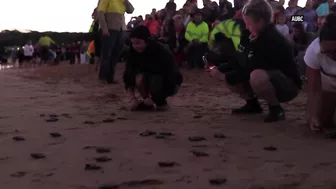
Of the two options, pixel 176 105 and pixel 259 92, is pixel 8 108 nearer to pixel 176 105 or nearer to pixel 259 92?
pixel 176 105

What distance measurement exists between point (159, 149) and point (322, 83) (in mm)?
1330

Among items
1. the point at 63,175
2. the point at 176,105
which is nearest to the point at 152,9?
the point at 176,105

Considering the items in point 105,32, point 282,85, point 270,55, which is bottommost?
point 282,85

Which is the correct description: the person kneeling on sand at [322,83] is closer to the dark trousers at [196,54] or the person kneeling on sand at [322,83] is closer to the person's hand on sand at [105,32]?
the person's hand on sand at [105,32]

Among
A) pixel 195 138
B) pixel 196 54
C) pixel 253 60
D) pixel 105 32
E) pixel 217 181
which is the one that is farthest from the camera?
pixel 196 54

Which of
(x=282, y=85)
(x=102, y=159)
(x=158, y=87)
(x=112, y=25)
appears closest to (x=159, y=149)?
(x=102, y=159)

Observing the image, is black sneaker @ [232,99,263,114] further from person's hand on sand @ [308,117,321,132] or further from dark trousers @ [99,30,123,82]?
dark trousers @ [99,30,123,82]

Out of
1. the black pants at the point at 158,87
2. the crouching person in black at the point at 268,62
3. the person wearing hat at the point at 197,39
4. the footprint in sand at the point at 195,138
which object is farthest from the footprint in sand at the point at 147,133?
the person wearing hat at the point at 197,39

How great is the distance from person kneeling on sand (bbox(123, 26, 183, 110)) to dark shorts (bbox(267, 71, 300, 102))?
1.24 meters

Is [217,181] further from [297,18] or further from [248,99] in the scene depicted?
[297,18]

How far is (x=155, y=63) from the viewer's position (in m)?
5.67

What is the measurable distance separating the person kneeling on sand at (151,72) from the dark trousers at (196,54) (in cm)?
610

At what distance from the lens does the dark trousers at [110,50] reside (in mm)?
8703

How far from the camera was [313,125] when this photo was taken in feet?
13.7
